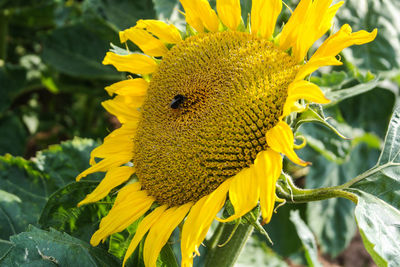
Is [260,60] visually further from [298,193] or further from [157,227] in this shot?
[157,227]

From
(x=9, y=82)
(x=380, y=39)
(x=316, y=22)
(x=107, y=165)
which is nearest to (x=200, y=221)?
(x=107, y=165)

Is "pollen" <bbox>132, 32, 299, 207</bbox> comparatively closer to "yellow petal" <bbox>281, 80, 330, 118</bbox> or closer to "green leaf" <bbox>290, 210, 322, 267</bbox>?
"yellow petal" <bbox>281, 80, 330, 118</bbox>

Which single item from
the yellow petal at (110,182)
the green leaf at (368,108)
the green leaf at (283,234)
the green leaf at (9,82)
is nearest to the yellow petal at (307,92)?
the yellow petal at (110,182)

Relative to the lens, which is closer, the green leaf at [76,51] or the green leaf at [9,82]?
the green leaf at [76,51]

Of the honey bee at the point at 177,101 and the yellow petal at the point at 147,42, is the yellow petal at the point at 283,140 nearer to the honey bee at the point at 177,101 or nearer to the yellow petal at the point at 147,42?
the honey bee at the point at 177,101

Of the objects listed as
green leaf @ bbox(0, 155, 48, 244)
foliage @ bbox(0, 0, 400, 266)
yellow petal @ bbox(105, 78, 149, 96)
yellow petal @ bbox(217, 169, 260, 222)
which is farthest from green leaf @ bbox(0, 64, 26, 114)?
yellow petal @ bbox(217, 169, 260, 222)
